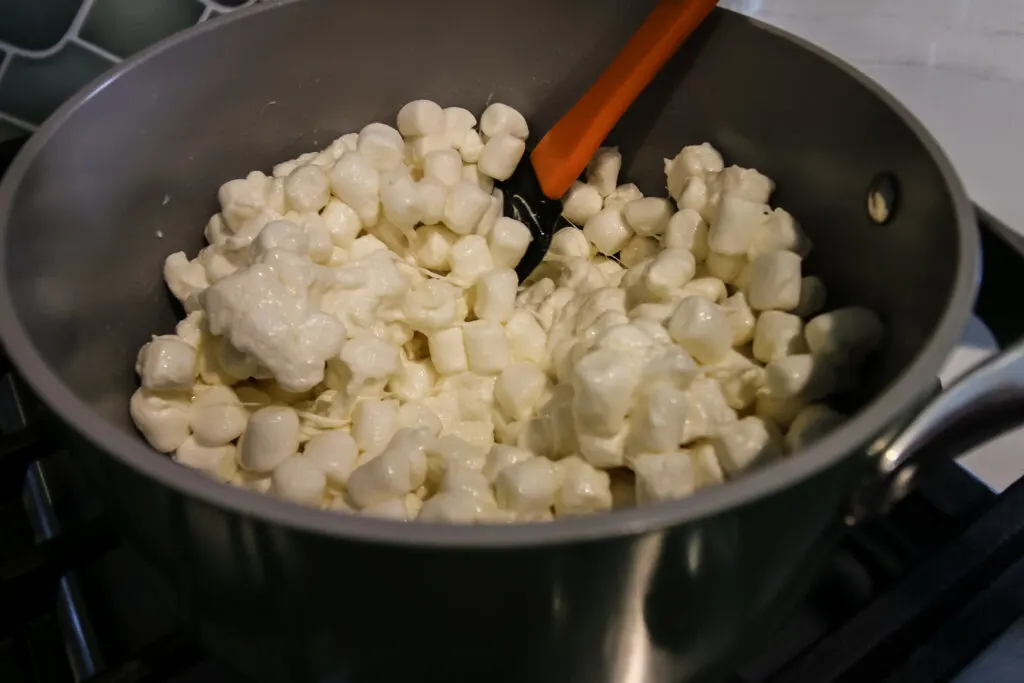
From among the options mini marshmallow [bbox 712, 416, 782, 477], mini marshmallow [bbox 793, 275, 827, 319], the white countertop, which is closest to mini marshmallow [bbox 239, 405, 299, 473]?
mini marshmallow [bbox 712, 416, 782, 477]

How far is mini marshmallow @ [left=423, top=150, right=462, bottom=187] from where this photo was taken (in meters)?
0.84

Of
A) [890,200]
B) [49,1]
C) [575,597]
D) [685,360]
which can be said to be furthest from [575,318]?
[49,1]

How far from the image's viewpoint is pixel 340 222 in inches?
31.6

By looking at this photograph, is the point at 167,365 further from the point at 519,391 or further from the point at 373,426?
→ the point at 519,391

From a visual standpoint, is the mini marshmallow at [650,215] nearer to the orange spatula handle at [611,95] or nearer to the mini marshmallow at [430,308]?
the orange spatula handle at [611,95]

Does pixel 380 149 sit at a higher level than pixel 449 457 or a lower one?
higher

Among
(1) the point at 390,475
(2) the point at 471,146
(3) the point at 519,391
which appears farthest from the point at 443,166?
(1) the point at 390,475

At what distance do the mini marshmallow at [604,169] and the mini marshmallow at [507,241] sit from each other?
3.9 inches

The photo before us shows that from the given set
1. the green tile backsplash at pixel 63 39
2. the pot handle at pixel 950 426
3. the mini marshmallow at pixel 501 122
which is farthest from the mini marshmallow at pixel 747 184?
the green tile backsplash at pixel 63 39

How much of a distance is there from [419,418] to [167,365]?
198 mm

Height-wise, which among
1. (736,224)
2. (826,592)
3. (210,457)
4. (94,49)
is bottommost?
(826,592)

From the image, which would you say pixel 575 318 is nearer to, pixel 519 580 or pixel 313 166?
pixel 313 166

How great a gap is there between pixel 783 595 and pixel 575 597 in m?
0.18

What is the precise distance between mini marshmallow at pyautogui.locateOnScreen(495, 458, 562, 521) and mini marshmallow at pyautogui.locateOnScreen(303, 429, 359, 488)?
122mm
